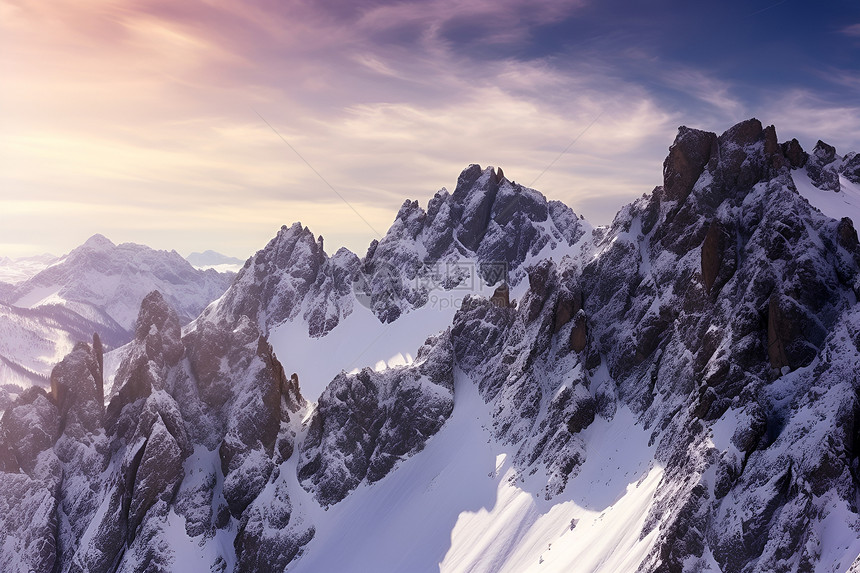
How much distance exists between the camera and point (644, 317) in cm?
9519

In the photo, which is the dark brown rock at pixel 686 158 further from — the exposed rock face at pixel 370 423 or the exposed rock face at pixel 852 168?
the exposed rock face at pixel 370 423

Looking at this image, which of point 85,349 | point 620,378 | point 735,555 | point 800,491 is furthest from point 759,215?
point 85,349

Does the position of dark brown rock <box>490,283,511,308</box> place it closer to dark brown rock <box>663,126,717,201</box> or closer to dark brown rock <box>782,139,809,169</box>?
dark brown rock <box>663,126,717,201</box>

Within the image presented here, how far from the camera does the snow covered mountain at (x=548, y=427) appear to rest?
64500 mm

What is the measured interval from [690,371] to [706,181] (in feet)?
98.4

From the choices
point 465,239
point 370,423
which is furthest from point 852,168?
point 465,239

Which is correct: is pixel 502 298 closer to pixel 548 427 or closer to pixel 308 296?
pixel 548 427

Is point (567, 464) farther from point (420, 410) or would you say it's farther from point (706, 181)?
point (706, 181)

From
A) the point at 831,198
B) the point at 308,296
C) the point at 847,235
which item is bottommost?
the point at 847,235

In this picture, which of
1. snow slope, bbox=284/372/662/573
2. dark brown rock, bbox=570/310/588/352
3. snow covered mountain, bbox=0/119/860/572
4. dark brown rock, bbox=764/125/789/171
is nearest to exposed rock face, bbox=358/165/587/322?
snow covered mountain, bbox=0/119/860/572

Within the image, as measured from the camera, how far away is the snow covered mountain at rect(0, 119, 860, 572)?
64.5 metres

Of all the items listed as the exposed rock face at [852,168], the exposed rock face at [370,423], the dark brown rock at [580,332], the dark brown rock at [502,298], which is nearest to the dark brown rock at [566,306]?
the dark brown rock at [580,332]

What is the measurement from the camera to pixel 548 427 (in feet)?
325

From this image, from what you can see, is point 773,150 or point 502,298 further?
point 502,298
